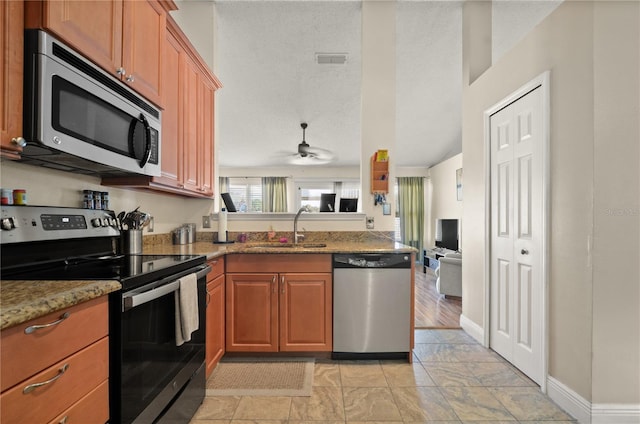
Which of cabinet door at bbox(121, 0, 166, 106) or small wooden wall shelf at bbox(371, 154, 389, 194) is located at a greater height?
cabinet door at bbox(121, 0, 166, 106)

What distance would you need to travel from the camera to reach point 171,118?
7.16ft

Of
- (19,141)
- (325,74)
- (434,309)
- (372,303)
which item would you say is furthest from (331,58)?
(19,141)

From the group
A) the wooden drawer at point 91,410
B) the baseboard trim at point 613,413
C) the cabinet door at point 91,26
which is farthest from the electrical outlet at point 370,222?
the wooden drawer at point 91,410

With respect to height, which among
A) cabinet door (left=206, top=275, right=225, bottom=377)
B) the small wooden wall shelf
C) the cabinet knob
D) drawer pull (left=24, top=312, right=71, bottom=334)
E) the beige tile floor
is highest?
the small wooden wall shelf

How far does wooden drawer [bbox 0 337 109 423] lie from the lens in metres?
0.79

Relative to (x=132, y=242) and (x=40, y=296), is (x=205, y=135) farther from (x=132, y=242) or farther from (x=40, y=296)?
(x=40, y=296)

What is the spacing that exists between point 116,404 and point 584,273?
2.27 metres

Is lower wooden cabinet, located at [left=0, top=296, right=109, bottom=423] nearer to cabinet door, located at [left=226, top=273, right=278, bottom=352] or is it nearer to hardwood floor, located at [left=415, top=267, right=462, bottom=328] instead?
cabinet door, located at [left=226, top=273, right=278, bottom=352]

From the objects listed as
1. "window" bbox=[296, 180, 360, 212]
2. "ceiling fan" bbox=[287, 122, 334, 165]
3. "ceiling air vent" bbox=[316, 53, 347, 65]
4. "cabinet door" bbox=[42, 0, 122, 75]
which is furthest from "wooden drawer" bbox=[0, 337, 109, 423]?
"window" bbox=[296, 180, 360, 212]

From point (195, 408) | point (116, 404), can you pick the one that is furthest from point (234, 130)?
point (116, 404)

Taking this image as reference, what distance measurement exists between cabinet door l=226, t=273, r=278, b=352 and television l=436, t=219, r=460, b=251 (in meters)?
4.47

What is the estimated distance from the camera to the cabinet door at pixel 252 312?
8.04 feet

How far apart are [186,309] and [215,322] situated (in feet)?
2.38

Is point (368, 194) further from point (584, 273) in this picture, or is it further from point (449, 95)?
point (449, 95)
